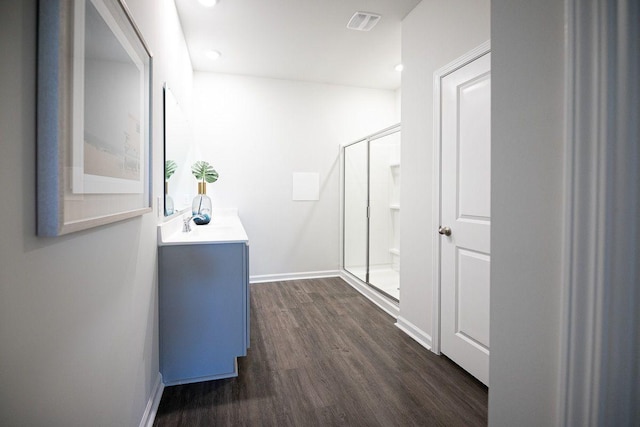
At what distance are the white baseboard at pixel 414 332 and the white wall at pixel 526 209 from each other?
67.5 inches

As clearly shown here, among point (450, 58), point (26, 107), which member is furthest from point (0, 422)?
point (450, 58)

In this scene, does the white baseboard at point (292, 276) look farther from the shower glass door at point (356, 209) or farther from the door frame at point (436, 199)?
the door frame at point (436, 199)

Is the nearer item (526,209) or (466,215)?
(526,209)

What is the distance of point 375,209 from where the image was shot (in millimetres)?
3945

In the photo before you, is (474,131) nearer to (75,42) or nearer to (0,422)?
(75,42)

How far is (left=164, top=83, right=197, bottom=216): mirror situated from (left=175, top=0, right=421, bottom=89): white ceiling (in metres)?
0.85

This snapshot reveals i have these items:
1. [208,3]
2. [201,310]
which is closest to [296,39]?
[208,3]

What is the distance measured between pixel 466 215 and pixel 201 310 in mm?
1656

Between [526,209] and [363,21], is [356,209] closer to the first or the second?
[363,21]

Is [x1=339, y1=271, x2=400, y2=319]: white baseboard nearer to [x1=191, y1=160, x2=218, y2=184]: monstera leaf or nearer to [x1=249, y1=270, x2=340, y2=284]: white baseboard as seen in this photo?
[x1=249, y1=270, x2=340, y2=284]: white baseboard

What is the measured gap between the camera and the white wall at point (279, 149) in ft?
13.0

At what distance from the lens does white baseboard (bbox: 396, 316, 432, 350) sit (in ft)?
7.74

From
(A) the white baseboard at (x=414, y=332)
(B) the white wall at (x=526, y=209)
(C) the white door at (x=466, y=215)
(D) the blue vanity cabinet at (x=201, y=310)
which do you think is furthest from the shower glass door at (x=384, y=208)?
(B) the white wall at (x=526, y=209)

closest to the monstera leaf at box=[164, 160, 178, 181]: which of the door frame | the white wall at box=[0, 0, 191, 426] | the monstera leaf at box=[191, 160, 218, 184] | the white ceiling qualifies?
the monstera leaf at box=[191, 160, 218, 184]
